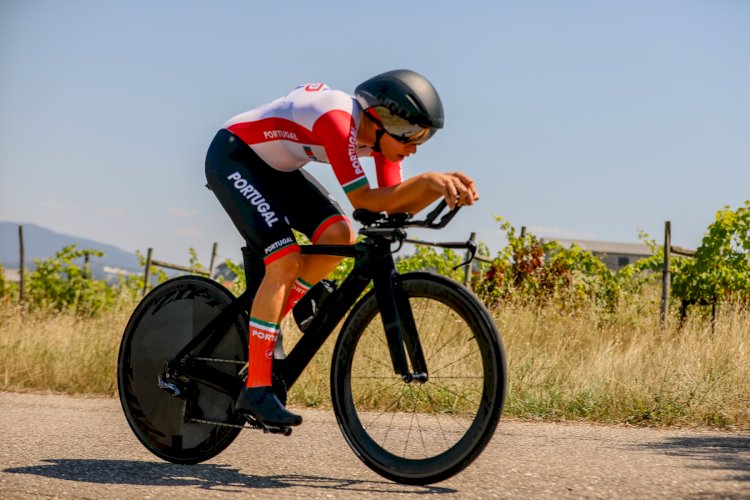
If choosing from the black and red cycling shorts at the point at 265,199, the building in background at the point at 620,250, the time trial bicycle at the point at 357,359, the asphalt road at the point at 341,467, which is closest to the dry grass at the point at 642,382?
the asphalt road at the point at 341,467

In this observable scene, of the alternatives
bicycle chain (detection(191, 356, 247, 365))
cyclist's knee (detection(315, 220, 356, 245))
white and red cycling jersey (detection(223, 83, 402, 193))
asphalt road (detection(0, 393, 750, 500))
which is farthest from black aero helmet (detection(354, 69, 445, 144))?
asphalt road (detection(0, 393, 750, 500))

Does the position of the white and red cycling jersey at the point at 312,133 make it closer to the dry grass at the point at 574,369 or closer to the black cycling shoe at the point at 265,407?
the black cycling shoe at the point at 265,407

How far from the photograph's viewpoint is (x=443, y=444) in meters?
4.25

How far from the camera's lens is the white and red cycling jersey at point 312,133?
406 centimetres

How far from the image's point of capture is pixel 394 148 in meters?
4.31

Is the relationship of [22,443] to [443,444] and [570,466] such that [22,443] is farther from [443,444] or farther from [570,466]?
[570,466]

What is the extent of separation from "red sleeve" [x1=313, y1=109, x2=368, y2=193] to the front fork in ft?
1.48

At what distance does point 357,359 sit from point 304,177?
100 cm

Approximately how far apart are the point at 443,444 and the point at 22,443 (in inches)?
103

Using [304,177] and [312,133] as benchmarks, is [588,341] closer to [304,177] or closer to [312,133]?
[304,177]

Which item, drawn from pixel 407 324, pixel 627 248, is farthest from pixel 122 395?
pixel 627 248

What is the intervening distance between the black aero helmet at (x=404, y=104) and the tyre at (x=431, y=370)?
0.67 meters

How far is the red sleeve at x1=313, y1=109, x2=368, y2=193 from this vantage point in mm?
4043

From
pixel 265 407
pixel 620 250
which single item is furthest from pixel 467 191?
pixel 620 250
